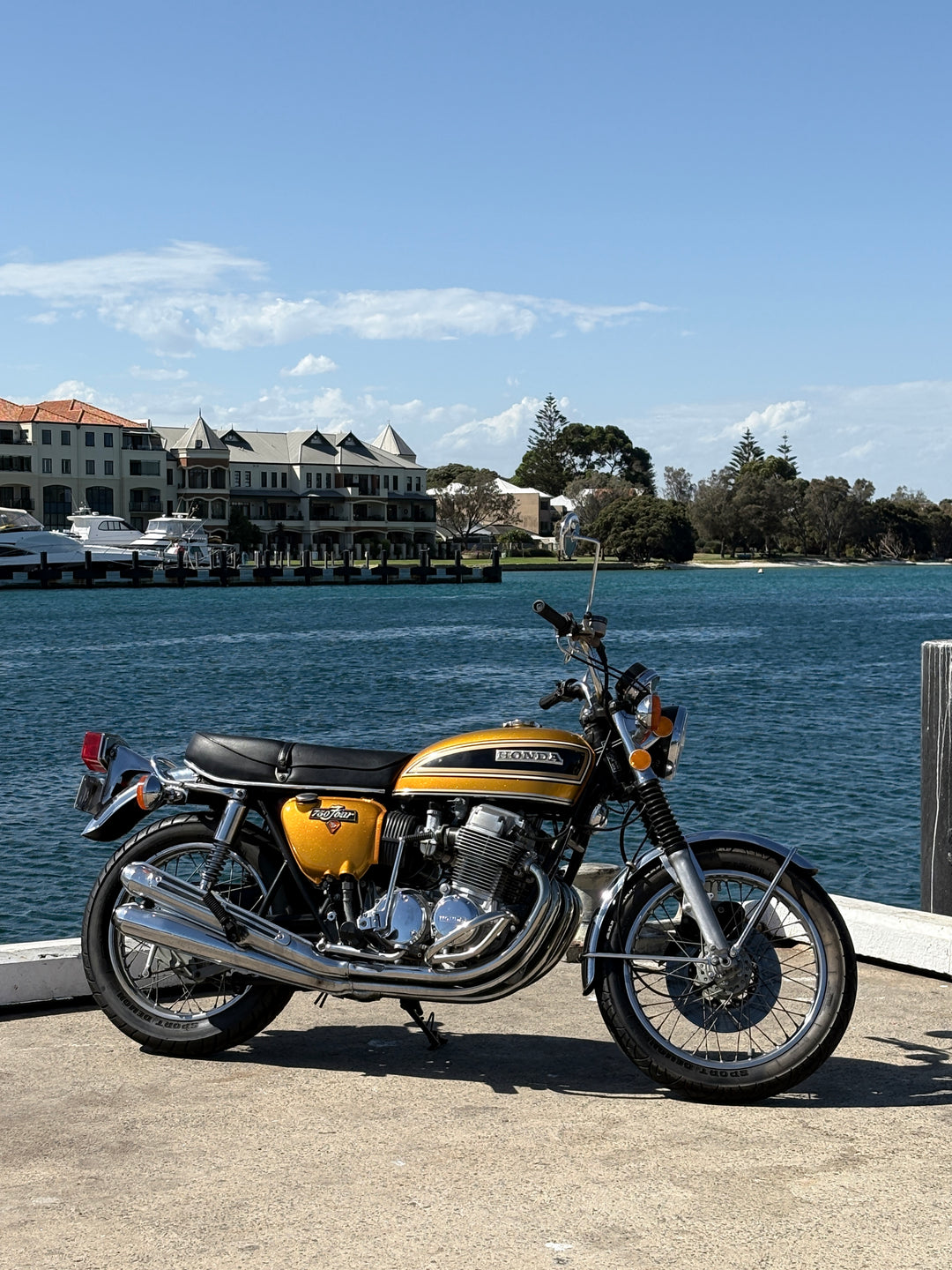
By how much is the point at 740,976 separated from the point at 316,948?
4.52 feet

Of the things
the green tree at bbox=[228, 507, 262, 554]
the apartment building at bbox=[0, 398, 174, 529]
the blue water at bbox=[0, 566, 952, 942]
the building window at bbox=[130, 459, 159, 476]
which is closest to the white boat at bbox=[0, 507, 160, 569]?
the blue water at bbox=[0, 566, 952, 942]

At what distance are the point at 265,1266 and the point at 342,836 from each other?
1.60 meters

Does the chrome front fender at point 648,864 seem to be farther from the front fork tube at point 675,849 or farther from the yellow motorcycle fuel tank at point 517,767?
the yellow motorcycle fuel tank at point 517,767

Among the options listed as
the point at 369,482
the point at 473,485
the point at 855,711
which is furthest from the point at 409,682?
the point at 473,485

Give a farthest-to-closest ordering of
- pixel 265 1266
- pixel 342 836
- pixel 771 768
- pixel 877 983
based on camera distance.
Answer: pixel 771 768, pixel 877 983, pixel 342 836, pixel 265 1266

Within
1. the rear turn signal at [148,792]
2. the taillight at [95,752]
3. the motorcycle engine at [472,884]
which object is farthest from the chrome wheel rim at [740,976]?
the taillight at [95,752]

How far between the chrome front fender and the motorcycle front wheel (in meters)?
0.03

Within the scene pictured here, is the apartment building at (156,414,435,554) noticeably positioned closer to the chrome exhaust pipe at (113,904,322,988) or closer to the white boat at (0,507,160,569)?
the white boat at (0,507,160,569)

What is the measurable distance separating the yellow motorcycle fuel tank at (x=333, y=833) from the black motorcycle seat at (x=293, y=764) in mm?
53

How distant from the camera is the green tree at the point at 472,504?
14312cm

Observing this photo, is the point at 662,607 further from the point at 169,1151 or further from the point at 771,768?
the point at 169,1151

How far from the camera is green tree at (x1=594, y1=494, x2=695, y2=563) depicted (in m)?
141

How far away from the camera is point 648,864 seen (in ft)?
15.3

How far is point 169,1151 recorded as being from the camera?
13.3 feet
